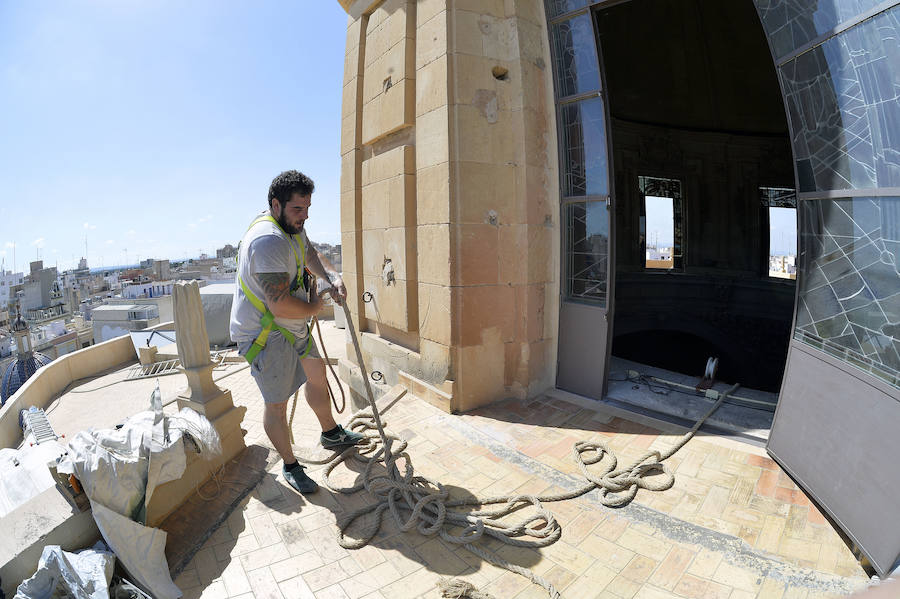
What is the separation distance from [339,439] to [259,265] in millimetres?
1632

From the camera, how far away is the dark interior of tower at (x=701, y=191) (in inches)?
365

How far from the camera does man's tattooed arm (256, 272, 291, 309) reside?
100 inches

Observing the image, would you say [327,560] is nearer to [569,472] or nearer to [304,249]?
[569,472]

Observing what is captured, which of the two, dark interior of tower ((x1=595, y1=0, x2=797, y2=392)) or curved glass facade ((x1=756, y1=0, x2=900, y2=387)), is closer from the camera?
curved glass facade ((x1=756, y1=0, x2=900, y2=387))

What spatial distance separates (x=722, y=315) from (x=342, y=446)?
33.6 feet

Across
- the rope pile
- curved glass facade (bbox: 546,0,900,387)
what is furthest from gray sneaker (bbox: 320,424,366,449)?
curved glass facade (bbox: 546,0,900,387)

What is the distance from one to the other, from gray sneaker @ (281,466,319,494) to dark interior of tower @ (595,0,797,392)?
8445 mm

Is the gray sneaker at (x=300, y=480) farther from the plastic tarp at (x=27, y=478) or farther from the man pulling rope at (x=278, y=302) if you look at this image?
the plastic tarp at (x=27, y=478)

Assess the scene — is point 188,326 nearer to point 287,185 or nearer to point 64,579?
point 287,185

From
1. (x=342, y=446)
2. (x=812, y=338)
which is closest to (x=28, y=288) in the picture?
(x=342, y=446)

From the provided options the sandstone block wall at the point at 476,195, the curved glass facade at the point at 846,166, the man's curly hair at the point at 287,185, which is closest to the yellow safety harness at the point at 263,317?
the man's curly hair at the point at 287,185

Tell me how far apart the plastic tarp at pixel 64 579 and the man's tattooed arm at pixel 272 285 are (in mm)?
1534

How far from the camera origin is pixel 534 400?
4.24 m

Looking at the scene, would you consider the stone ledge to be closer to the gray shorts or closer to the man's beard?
the gray shorts
